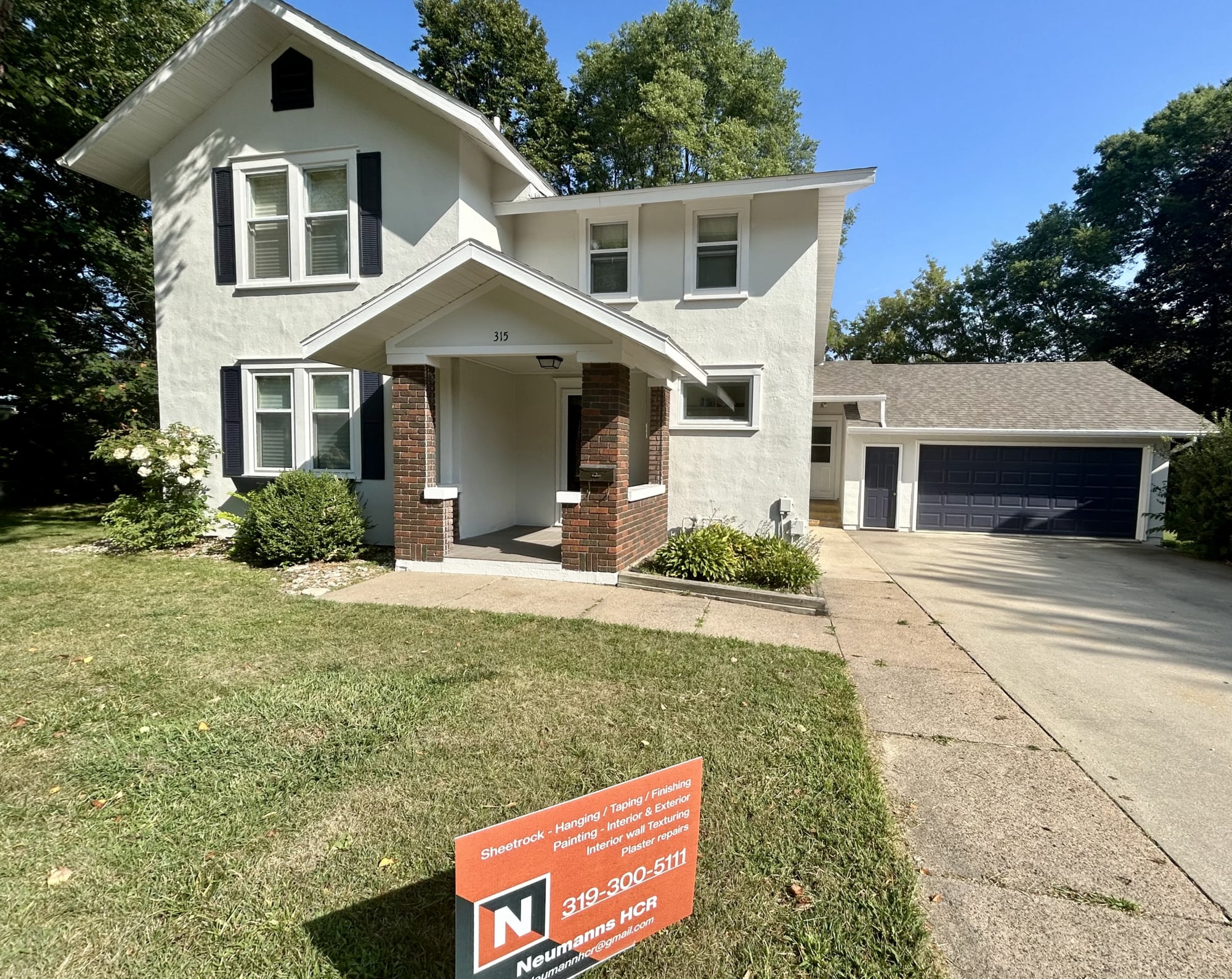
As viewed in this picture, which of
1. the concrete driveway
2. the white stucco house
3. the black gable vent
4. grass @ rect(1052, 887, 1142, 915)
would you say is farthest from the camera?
the black gable vent

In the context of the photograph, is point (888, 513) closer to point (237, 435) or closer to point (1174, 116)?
point (237, 435)

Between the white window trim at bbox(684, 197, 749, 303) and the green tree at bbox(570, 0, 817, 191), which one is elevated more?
the green tree at bbox(570, 0, 817, 191)

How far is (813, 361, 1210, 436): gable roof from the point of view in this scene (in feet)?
42.5

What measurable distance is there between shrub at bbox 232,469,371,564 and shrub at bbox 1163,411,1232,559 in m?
14.3

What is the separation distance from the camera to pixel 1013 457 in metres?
13.6

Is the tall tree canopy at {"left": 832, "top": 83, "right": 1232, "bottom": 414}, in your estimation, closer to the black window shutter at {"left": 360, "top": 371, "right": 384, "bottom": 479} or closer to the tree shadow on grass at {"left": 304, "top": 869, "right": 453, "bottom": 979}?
the black window shutter at {"left": 360, "top": 371, "right": 384, "bottom": 479}

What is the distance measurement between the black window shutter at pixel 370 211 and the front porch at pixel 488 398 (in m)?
2.19

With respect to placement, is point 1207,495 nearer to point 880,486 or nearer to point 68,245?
point 880,486

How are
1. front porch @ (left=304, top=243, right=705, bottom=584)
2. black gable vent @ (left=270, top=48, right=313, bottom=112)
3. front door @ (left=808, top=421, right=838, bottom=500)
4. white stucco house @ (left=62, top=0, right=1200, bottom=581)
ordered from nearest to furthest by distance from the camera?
front porch @ (left=304, top=243, right=705, bottom=584), white stucco house @ (left=62, top=0, right=1200, bottom=581), black gable vent @ (left=270, top=48, right=313, bottom=112), front door @ (left=808, top=421, right=838, bottom=500)

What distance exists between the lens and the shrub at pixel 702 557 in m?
7.15

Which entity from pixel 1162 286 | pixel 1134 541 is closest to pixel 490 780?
pixel 1134 541

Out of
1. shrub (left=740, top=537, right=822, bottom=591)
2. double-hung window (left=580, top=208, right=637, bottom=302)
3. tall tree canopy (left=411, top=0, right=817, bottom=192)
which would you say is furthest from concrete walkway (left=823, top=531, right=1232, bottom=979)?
tall tree canopy (left=411, top=0, right=817, bottom=192)

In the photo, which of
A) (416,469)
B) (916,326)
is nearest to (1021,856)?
(416,469)

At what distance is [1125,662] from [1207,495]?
824cm
